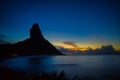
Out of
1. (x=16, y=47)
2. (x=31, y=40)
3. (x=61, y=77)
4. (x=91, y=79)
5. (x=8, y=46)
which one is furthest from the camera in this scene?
(x=31, y=40)

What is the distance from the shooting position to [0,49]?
3381 inches

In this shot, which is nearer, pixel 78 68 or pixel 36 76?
pixel 36 76

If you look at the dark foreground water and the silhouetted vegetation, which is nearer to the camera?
the silhouetted vegetation

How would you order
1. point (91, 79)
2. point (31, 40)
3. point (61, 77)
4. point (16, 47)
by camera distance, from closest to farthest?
point (61, 77) → point (91, 79) → point (16, 47) → point (31, 40)

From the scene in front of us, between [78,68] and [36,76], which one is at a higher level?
[36,76]

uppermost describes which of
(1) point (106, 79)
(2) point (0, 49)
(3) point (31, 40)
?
(3) point (31, 40)

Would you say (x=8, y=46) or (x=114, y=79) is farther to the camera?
(x=8, y=46)

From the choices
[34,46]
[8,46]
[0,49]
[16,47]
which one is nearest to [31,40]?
[34,46]

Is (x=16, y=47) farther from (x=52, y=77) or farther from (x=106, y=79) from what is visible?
(x=52, y=77)

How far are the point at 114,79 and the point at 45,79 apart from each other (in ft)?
65.6

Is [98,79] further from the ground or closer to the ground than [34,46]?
closer to the ground

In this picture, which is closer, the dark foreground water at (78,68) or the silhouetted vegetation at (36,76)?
the silhouetted vegetation at (36,76)

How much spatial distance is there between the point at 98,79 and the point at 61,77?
19.4 meters

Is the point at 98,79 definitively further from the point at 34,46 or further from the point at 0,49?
the point at 34,46
